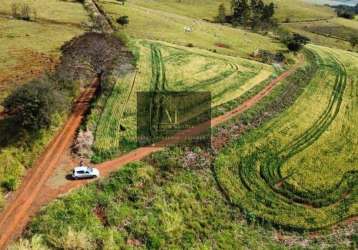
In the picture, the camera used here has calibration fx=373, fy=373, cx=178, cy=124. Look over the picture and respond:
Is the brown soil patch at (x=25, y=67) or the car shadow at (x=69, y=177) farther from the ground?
the brown soil patch at (x=25, y=67)

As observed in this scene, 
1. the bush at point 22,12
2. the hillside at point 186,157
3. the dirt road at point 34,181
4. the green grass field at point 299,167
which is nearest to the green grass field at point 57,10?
the bush at point 22,12

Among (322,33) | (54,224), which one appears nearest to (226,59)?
(54,224)

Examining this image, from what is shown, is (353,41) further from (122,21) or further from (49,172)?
(49,172)

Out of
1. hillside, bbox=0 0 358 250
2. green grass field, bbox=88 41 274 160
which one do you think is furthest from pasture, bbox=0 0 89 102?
green grass field, bbox=88 41 274 160

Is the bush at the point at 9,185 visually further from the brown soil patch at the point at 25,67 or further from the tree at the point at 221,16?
the tree at the point at 221,16

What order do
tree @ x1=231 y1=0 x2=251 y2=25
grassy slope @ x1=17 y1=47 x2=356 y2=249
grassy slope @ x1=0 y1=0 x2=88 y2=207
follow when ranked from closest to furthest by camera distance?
grassy slope @ x1=17 y1=47 x2=356 y2=249 → grassy slope @ x1=0 y1=0 x2=88 y2=207 → tree @ x1=231 y1=0 x2=251 y2=25

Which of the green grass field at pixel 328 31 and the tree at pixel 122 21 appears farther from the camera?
the green grass field at pixel 328 31

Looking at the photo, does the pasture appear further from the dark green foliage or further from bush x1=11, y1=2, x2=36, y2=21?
the dark green foliage
